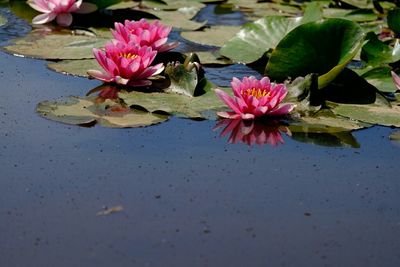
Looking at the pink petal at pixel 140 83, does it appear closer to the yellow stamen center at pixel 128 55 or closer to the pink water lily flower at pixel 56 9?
the yellow stamen center at pixel 128 55

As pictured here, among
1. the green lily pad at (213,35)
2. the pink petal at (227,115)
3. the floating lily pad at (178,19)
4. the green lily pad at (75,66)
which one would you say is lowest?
the floating lily pad at (178,19)

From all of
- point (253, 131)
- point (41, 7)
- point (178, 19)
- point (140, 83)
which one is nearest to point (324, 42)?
point (253, 131)

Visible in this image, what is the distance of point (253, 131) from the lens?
8.60 ft

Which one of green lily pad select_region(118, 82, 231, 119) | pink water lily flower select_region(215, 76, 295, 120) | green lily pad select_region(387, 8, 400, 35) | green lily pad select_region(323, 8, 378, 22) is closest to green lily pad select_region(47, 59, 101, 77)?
green lily pad select_region(118, 82, 231, 119)

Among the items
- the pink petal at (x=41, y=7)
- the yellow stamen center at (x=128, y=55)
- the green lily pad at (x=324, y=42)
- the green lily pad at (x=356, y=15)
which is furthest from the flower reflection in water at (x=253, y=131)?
the green lily pad at (x=356, y=15)

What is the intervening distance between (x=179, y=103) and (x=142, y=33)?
525mm

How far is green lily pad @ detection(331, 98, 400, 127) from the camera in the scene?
2738mm

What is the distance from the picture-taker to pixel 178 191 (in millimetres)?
2105

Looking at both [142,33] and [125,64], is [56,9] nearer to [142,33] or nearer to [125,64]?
[142,33]

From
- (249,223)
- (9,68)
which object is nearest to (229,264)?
(249,223)

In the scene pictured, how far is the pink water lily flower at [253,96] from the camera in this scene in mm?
2643

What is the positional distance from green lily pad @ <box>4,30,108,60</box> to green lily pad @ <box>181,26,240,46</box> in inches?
20.2

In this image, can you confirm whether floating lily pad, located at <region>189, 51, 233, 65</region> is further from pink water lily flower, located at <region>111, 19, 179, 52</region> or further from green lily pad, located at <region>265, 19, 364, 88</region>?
green lily pad, located at <region>265, 19, 364, 88</region>

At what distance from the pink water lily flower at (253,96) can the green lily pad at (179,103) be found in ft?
0.30
